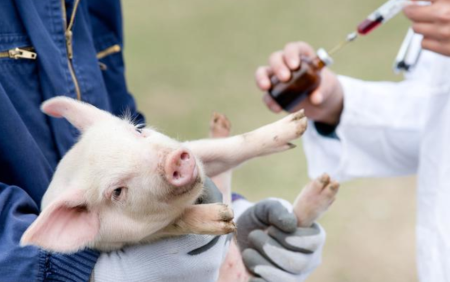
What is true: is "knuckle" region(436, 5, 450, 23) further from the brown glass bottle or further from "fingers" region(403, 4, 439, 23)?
the brown glass bottle

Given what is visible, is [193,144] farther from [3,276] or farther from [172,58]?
[172,58]

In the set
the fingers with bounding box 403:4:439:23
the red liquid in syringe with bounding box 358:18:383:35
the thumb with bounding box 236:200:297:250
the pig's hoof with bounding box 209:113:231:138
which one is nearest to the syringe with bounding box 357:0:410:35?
the red liquid in syringe with bounding box 358:18:383:35

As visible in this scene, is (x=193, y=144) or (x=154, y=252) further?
(x=193, y=144)

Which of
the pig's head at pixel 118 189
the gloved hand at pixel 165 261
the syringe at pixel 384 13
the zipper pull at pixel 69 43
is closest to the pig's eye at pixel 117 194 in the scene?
the pig's head at pixel 118 189

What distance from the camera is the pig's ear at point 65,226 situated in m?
1.11

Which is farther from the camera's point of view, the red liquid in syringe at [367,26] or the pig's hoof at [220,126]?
the red liquid in syringe at [367,26]

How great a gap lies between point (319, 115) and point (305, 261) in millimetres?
719

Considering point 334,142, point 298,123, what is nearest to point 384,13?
point 334,142

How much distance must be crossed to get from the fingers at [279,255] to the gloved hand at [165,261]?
0.19 m

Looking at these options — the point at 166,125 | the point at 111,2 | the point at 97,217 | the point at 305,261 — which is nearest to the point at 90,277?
the point at 97,217

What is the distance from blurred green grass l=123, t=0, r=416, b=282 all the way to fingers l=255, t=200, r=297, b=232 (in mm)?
749

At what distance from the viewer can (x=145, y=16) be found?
6.80 m

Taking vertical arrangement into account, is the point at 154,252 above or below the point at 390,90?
above

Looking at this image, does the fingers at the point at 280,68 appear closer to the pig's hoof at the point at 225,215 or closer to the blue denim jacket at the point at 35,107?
the blue denim jacket at the point at 35,107
